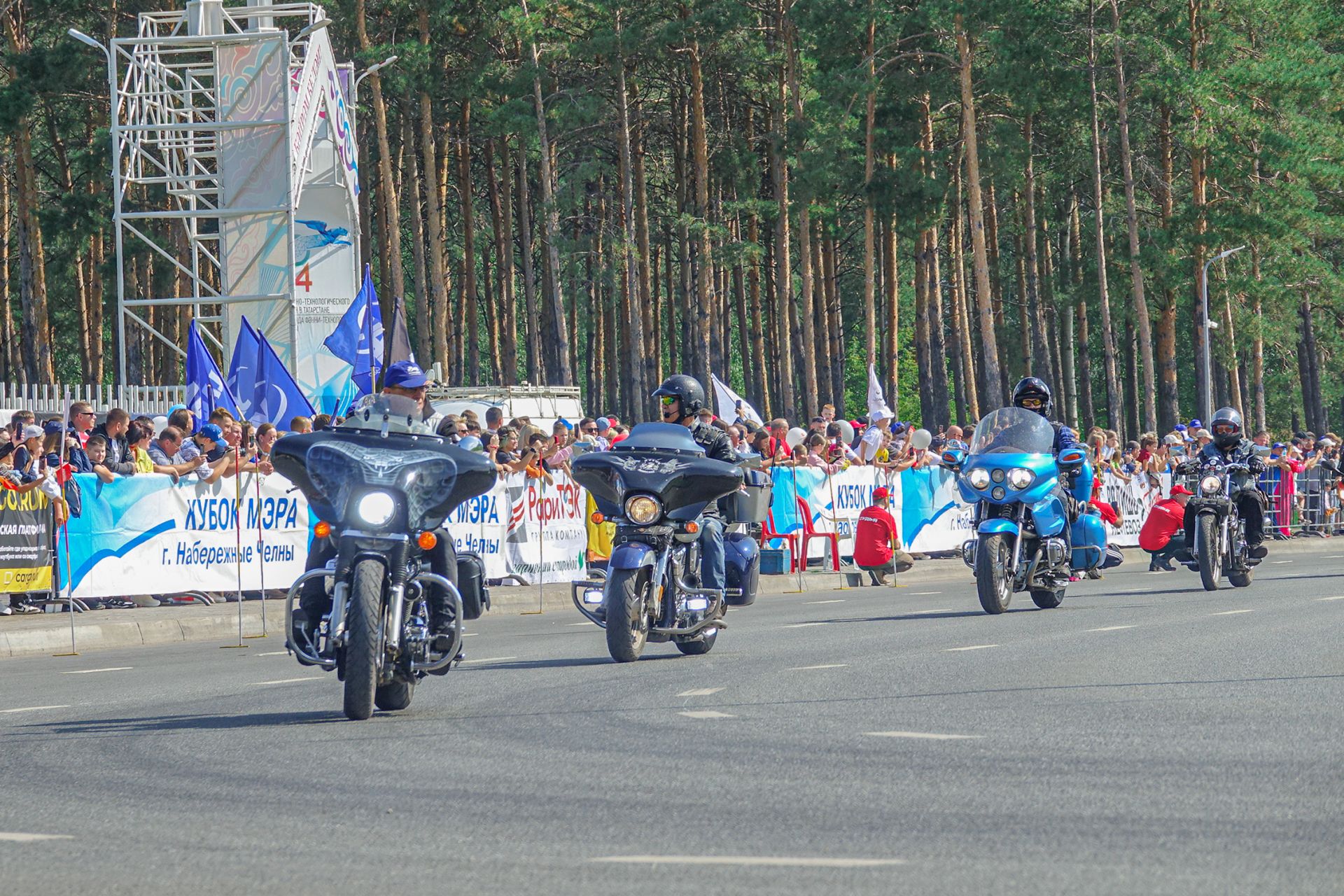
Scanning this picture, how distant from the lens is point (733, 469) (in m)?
12.3

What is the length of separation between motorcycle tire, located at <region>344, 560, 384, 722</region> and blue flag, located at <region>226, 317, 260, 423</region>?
1739 cm

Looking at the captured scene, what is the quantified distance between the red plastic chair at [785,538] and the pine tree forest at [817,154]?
2186cm

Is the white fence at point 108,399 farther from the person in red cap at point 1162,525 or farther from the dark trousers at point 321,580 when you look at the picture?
the dark trousers at point 321,580

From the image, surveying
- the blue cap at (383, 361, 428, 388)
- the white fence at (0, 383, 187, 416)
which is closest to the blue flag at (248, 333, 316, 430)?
the white fence at (0, 383, 187, 416)

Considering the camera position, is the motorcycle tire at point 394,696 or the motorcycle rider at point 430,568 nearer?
the motorcycle rider at point 430,568

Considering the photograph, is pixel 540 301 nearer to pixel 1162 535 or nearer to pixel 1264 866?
pixel 1162 535

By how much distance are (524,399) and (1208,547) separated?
64.4ft

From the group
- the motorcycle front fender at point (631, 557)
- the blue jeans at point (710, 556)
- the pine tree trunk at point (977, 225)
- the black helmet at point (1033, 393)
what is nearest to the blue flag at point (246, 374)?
the black helmet at point (1033, 393)

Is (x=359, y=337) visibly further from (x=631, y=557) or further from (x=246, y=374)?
(x=631, y=557)

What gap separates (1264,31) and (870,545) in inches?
1404

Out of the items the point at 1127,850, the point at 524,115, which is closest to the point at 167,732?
the point at 1127,850

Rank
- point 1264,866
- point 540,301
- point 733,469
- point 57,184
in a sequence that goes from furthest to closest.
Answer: point 540,301 → point 57,184 → point 733,469 → point 1264,866

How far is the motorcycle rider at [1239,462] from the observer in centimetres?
2053

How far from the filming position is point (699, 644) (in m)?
13.3
